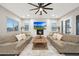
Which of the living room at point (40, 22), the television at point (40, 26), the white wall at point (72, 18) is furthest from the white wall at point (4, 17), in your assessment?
the white wall at point (72, 18)

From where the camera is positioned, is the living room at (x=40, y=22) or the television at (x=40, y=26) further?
the television at (x=40, y=26)

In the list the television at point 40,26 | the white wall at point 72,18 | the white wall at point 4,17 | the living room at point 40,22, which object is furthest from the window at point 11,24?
the white wall at point 72,18

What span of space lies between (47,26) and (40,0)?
3422 millimetres

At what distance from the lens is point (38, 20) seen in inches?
190

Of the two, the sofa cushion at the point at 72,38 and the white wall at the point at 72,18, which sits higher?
the white wall at the point at 72,18

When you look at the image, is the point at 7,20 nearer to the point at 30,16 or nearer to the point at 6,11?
the point at 6,11

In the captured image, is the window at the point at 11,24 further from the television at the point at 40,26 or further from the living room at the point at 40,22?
the television at the point at 40,26

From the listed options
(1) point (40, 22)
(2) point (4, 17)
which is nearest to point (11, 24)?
(2) point (4, 17)

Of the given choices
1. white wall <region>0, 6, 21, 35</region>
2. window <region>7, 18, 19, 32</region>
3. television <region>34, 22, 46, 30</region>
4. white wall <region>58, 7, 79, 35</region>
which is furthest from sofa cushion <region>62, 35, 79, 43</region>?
white wall <region>0, 6, 21, 35</region>

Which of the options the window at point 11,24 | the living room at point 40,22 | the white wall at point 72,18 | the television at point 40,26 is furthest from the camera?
the television at point 40,26

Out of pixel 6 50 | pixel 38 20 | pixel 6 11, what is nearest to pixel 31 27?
pixel 38 20

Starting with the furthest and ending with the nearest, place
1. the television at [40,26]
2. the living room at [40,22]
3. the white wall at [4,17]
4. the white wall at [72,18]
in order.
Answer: the television at [40,26]
the white wall at [72,18]
the living room at [40,22]
the white wall at [4,17]

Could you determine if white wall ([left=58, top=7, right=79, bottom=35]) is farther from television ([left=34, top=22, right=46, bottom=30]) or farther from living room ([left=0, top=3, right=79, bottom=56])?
television ([left=34, top=22, right=46, bottom=30])

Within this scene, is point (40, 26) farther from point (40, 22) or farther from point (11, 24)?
point (11, 24)
